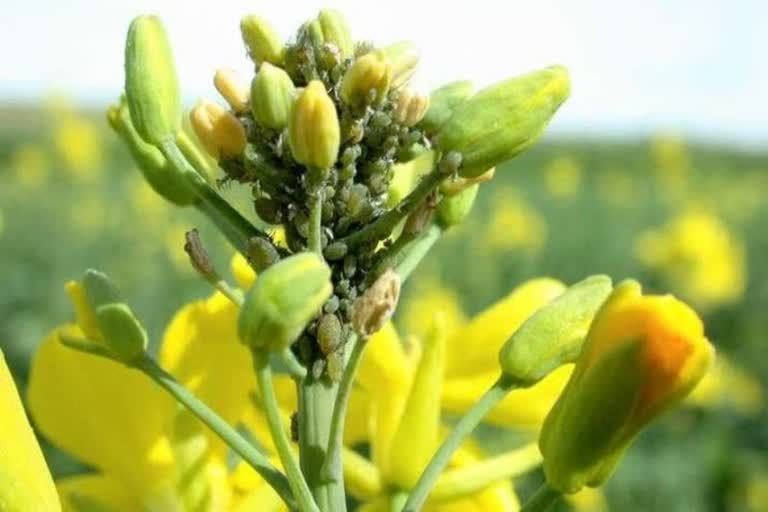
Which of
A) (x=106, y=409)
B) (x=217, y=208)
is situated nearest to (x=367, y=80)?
(x=217, y=208)

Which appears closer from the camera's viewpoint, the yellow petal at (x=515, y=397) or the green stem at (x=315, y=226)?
the green stem at (x=315, y=226)

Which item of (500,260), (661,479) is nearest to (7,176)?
(500,260)

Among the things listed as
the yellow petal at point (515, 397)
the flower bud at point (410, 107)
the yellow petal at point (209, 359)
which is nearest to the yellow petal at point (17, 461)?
the yellow petal at point (209, 359)

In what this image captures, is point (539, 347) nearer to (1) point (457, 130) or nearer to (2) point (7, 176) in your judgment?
(1) point (457, 130)

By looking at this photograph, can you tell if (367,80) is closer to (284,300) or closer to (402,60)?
(402,60)

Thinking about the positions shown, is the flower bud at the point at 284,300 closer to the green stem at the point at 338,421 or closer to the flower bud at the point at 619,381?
the green stem at the point at 338,421

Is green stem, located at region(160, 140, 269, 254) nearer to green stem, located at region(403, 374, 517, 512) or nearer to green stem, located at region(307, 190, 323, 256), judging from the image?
green stem, located at region(307, 190, 323, 256)

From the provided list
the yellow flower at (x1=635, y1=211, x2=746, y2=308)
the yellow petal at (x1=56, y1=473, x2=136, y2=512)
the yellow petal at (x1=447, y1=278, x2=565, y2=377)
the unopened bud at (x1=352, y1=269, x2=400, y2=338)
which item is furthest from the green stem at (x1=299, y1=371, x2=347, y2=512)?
the yellow flower at (x1=635, y1=211, x2=746, y2=308)
